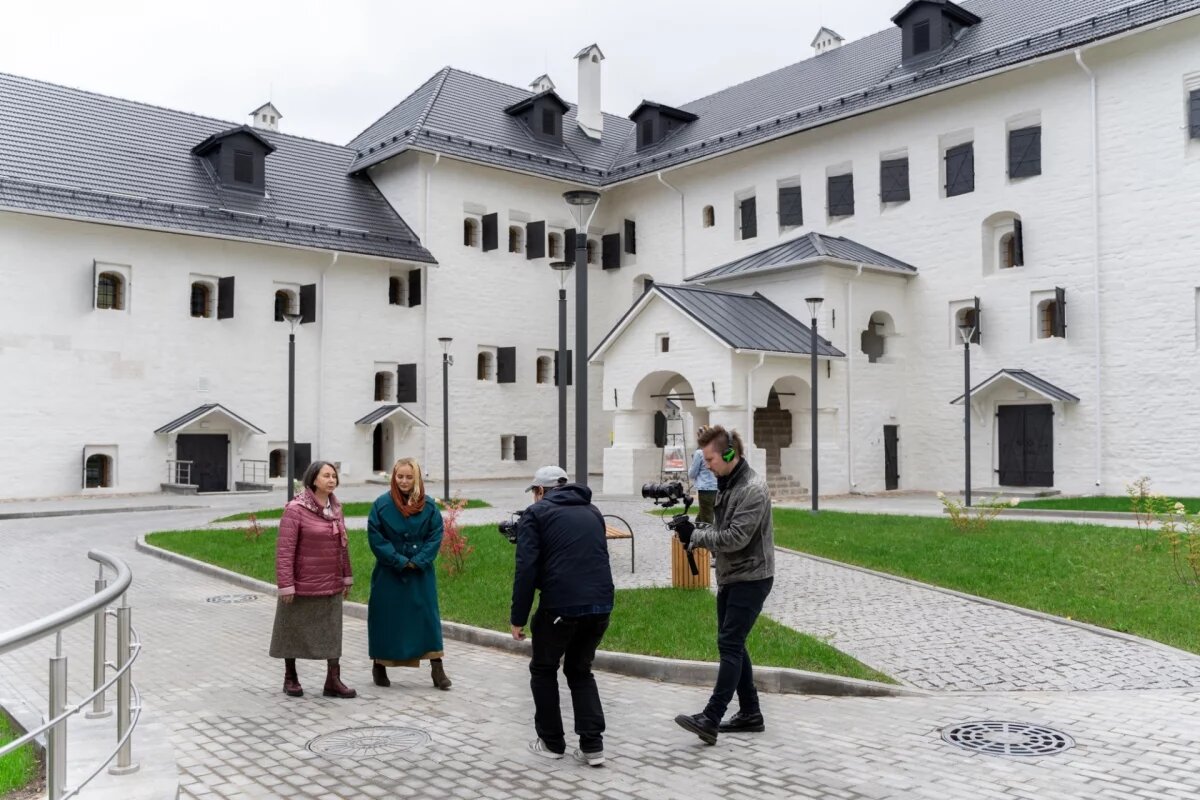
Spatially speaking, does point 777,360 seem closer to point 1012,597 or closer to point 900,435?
point 900,435

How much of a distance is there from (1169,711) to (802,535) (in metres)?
10.2

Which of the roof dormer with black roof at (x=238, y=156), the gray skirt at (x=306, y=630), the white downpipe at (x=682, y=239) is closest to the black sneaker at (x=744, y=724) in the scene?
the gray skirt at (x=306, y=630)

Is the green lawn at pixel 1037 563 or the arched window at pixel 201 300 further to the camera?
the arched window at pixel 201 300

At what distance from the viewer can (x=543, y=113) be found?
1620 inches

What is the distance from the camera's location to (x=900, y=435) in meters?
30.9

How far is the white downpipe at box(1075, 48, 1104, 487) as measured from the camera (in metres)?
26.4

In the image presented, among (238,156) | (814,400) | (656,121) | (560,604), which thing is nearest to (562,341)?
(814,400)

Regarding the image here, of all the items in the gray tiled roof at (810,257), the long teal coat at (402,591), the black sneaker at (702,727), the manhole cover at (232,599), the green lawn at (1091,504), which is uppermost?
the gray tiled roof at (810,257)

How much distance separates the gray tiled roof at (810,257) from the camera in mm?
29328

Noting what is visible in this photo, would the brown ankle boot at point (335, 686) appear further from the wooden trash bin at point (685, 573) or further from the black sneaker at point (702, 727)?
the wooden trash bin at point (685, 573)

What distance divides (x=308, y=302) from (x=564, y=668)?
29109 mm

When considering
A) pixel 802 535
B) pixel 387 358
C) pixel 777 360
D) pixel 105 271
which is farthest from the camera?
pixel 387 358

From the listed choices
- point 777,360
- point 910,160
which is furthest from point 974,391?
point 910,160

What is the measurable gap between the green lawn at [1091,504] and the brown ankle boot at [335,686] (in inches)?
708
